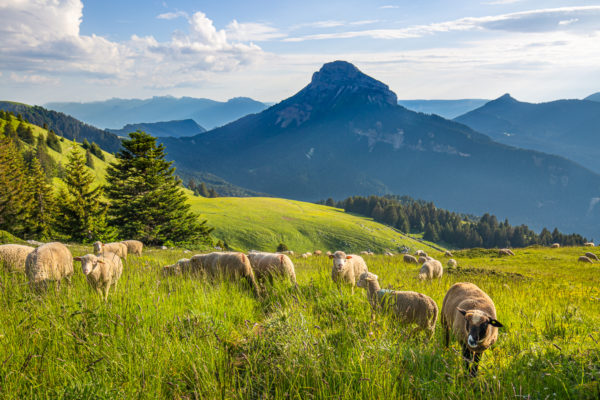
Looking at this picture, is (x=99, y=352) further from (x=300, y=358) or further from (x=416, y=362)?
(x=416, y=362)

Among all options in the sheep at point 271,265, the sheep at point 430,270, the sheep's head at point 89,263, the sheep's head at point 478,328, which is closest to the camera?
the sheep's head at point 478,328

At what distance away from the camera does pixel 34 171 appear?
2714 inches

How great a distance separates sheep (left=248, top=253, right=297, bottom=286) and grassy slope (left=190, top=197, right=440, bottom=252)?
7372 cm

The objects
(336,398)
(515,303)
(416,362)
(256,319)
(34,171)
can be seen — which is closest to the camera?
(336,398)

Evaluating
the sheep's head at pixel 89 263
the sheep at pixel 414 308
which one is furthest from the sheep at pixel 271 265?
the sheep's head at pixel 89 263

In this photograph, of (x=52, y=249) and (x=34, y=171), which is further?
(x=34, y=171)

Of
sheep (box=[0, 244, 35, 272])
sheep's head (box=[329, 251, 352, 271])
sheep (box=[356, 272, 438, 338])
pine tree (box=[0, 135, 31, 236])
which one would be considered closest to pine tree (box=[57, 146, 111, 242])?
pine tree (box=[0, 135, 31, 236])

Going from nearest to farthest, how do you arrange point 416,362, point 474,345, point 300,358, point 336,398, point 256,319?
1. point 336,398
2. point 300,358
3. point 416,362
4. point 474,345
5. point 256,319

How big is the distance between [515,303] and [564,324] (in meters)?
1.39

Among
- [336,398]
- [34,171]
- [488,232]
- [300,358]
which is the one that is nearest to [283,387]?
[300,358]

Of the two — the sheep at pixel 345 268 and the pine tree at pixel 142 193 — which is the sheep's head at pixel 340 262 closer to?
the sheep at pixel 345 268

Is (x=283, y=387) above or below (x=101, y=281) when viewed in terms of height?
above

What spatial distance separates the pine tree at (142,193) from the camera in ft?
148

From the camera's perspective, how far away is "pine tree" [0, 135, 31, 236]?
52.4m
